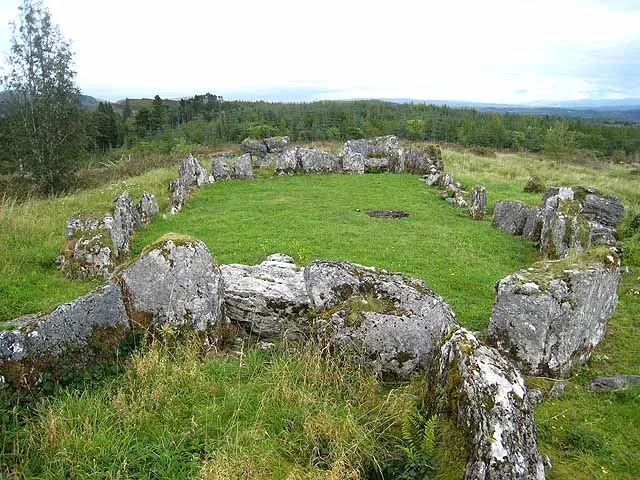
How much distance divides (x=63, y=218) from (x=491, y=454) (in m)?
Answer: 16.1

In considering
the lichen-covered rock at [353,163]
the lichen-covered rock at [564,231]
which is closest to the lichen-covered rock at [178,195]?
the lichen-covered rock at [353,163]

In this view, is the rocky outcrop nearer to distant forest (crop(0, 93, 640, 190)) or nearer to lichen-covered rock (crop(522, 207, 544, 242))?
lichen-covered rock (crop(522, 207, 544, 242))

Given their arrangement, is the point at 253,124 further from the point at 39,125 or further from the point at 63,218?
the point at 63,218

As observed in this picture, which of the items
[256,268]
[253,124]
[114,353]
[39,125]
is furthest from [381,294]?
[253,124]

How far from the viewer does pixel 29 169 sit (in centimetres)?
2886

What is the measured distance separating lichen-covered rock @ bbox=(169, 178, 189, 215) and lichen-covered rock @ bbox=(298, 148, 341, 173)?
9521mm

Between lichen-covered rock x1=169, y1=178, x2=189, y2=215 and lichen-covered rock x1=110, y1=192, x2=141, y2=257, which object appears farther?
lichen-covered rock x1=169, y1=178, x2=189, y2=215

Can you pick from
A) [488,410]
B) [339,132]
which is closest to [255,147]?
[339,132]

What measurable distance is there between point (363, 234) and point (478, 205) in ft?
21.1

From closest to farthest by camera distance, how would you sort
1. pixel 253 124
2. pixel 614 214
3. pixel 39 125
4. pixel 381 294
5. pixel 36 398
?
1. pixel 36 398
2. pixel 381 294
3. pixel 614 214
4. pixel 39 125
5. pixel 253 124

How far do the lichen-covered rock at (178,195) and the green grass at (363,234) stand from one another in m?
0.47

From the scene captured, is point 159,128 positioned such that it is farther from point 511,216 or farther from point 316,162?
point 511,216

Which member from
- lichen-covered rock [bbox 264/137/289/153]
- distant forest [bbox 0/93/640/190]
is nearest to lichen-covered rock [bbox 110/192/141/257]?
lichen-covered rock [bbox 264/137/289/153]

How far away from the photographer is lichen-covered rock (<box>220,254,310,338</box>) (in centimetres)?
875
